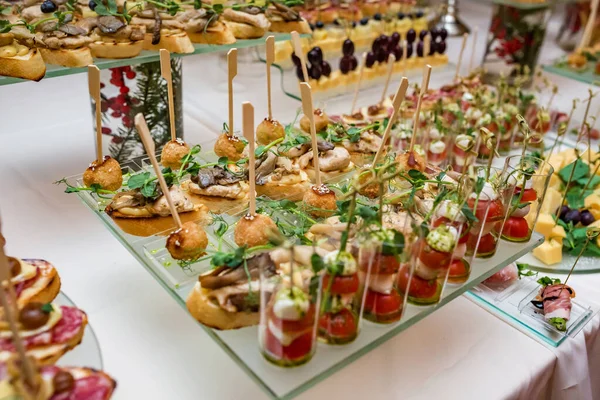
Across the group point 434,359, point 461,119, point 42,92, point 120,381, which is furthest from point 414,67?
point 120,381

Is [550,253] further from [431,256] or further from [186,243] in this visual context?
[186,243]

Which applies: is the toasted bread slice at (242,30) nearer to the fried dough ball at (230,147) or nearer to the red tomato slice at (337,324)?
the fried dough ball at (230,147)

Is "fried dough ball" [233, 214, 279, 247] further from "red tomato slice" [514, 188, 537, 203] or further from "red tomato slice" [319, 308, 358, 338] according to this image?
"red tomato slice" [514, 188, 537, 203]

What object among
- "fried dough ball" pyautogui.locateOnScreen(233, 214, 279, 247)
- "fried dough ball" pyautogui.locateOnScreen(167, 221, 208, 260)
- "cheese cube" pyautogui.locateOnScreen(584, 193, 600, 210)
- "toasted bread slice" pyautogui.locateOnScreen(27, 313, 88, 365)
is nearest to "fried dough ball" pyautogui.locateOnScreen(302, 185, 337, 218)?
"fried dough ball" pyautogui.locateOnScreen(233, 214, 279, 247)

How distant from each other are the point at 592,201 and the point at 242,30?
53.2 inches

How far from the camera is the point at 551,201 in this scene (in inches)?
74.7

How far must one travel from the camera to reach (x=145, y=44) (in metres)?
1.87

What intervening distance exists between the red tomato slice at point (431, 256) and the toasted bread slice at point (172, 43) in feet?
3.67

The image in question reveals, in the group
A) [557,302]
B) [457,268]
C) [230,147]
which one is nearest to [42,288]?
[230,147]

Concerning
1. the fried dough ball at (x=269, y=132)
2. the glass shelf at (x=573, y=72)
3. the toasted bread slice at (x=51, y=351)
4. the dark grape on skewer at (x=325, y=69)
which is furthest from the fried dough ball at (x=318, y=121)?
the glass shelf at (x=573, y=72)

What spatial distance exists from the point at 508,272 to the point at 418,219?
0.41 meters

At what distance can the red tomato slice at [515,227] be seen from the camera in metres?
1.41

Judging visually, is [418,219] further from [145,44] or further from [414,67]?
[414,67]

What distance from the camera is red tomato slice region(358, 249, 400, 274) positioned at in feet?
3.36
